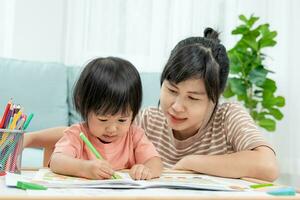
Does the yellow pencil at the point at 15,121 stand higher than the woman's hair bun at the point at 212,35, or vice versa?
the woman's hair bun at the point at 212,35

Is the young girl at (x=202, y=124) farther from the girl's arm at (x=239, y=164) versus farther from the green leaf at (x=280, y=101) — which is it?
the green leaf at (x=280, y=101)

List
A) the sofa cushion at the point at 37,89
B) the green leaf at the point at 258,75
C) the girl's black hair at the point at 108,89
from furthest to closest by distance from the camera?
the green leaf at the point at 258,75 → the sofa cushion at the point at 37,89 → the girl's black hair at the point at 108,89

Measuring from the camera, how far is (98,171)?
920mm

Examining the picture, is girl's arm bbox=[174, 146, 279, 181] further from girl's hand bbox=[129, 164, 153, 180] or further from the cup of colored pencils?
the cup of colored pencils

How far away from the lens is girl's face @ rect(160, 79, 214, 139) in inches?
51.0

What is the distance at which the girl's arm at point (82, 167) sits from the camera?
36.4 inches

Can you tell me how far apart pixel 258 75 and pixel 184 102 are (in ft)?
6.27

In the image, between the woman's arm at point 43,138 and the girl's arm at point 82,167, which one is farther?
the woman's arm at point 43,138

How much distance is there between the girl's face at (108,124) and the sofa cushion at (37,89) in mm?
1532

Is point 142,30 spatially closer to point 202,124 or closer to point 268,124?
point 268,124

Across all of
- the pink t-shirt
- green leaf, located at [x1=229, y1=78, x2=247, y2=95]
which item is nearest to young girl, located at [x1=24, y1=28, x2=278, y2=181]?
the pink t-shirt

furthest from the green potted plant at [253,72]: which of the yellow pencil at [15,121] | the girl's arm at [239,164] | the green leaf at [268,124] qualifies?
the yellow pencil at [15,121]

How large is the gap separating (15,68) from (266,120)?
5.13ft

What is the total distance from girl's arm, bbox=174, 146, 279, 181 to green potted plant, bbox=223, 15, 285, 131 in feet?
6.20
